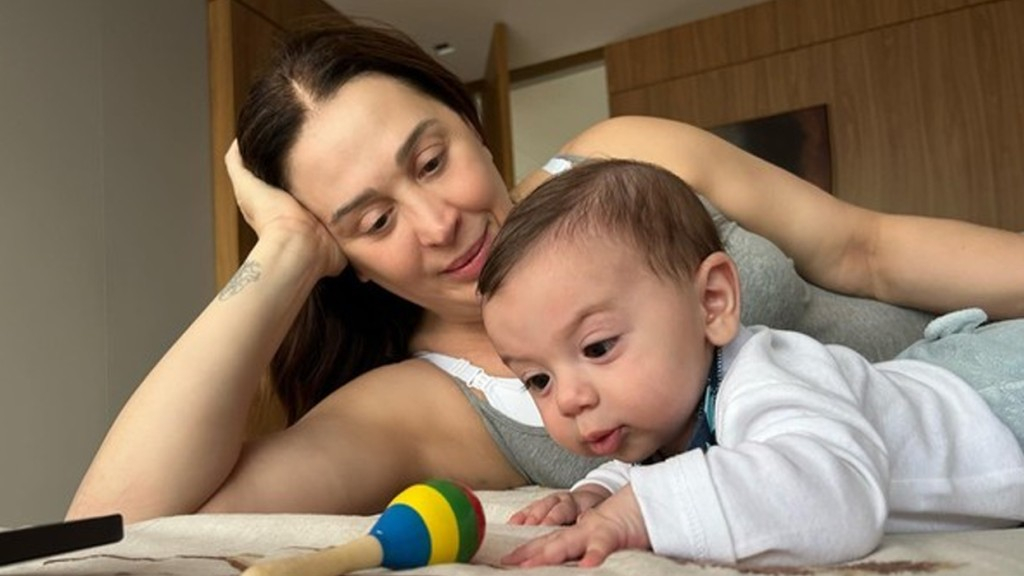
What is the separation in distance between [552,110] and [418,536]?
5713 millimetres

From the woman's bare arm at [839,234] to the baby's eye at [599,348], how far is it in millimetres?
738

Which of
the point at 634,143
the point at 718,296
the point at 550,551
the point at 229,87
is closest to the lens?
the point at 550,551

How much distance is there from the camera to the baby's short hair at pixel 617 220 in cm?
89

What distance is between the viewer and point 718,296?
0.91 meters

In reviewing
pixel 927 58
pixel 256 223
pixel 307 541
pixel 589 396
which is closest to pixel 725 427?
pixel 589 396

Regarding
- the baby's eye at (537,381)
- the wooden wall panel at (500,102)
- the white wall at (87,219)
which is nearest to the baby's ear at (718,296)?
the baby's eye at (537,381)

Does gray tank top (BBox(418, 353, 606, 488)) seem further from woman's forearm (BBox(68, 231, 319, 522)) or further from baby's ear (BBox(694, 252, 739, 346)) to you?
baby's ear (BBox(694, 252, 739, 346))

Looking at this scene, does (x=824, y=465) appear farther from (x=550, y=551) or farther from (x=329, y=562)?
(x=329, y=562)

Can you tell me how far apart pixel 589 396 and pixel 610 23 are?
4.89 meters

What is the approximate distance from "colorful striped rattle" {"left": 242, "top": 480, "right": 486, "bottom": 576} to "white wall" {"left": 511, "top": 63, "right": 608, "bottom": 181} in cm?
540

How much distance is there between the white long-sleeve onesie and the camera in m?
0.67

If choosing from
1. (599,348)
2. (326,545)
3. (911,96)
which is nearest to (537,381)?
(599,348)

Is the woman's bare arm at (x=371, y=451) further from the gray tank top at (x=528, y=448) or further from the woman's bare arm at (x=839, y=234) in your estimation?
the woman's bare arm at (x=839, y=234)

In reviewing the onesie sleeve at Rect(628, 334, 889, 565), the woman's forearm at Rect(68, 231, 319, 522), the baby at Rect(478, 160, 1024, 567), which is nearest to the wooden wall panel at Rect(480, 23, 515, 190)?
the woman's forearm at Rect(68, 231, 319, 522)
